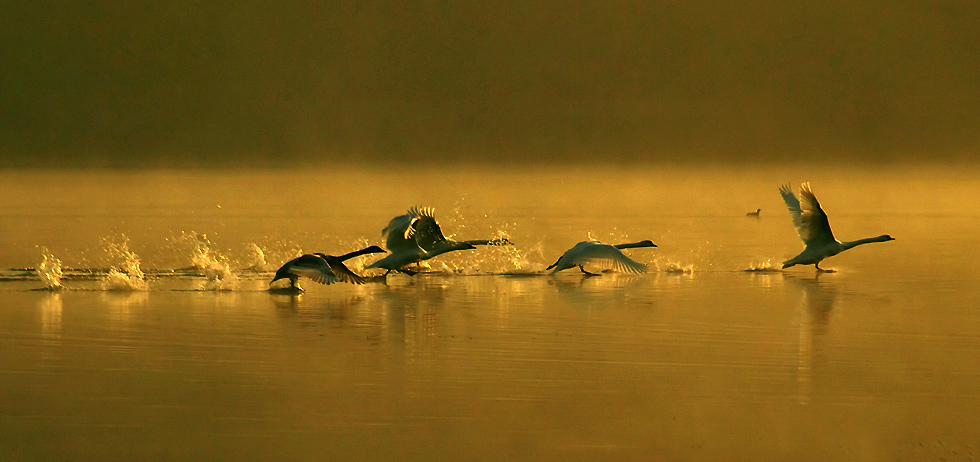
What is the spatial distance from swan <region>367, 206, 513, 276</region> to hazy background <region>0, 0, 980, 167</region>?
222 feet

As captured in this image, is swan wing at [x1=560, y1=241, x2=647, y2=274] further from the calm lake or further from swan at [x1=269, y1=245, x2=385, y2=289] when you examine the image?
swan at [x1=269, y1=245, x2=385, y2=289]

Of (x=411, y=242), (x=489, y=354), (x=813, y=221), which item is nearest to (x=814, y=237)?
(x=813, y=221)

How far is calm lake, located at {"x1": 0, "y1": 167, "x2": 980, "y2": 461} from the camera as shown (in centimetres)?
891

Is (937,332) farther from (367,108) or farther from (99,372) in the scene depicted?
(367,108)

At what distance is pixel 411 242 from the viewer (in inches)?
669

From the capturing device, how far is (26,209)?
96.2 ft

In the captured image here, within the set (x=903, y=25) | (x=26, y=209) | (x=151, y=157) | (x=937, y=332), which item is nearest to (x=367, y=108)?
(x=151, y=157)

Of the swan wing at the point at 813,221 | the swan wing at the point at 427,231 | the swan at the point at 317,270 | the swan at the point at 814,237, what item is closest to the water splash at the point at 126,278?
the swan at the point at 317,270

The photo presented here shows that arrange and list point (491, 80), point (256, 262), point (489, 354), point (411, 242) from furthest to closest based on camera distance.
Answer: point (491, 80) < point (256, 262) < point (411, 242) < point (489, 354)

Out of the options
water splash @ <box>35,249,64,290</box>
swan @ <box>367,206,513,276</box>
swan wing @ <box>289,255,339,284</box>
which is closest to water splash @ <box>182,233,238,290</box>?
swan wing @ <box>289,255,339,284</box>

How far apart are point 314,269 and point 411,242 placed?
2.53 meters

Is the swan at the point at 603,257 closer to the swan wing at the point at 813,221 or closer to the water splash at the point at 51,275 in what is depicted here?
the swan wing at the point at 813,221

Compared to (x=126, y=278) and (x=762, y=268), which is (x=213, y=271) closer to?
(x=126, y=278)

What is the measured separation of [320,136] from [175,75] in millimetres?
15654
